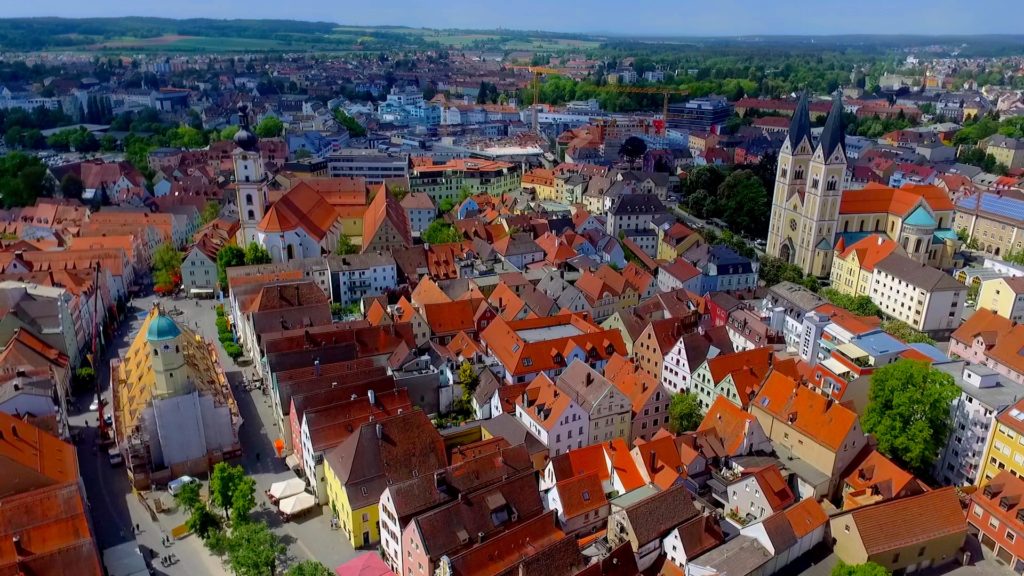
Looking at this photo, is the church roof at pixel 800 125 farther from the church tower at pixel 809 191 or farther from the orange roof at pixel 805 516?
the orange roof at pixel 805 516

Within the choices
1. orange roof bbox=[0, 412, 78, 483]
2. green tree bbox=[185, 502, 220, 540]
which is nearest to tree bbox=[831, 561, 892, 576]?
green tree bbox=[185, 502, 220, 540]

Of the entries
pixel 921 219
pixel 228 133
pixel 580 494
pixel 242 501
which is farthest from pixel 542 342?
pixel 228 133

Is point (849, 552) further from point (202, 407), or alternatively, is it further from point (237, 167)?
point (237, 167)

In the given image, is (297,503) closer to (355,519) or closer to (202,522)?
(202,522)

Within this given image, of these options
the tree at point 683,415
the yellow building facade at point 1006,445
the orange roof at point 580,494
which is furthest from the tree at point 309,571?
the yellow building facade at point 1006,445

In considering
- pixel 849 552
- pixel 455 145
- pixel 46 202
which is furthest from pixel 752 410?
pixel 455 145

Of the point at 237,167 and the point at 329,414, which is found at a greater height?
the point at 237,167

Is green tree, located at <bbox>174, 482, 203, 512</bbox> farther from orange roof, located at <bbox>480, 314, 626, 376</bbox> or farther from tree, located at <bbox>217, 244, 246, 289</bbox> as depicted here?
tree, located at <bbox>217, 244, 246, 289</bbox>
